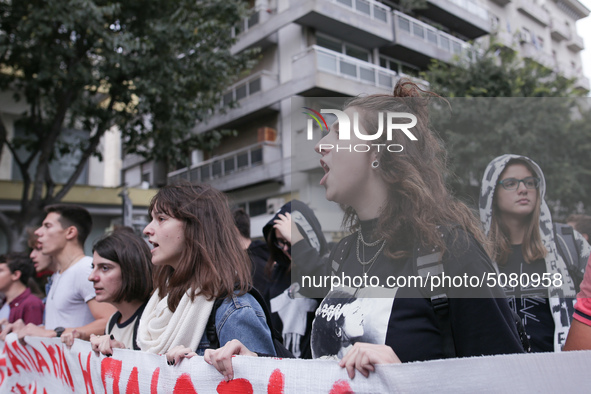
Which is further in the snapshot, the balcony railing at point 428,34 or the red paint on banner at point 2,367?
the balcony railing at point 428,34

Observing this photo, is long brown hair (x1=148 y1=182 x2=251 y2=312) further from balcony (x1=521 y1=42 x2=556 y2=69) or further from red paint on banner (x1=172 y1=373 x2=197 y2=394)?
balcony (x1=521 y1=42 x2=556 y2=69)

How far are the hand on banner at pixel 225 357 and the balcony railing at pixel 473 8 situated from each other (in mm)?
20497

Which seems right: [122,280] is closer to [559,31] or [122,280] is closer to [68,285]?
[68,285]

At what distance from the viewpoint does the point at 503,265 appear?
6.37 ft

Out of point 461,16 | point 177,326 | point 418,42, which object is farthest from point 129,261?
point 461,16

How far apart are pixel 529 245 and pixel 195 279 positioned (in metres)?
1.28

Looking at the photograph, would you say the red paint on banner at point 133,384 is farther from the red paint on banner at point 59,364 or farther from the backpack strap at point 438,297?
the backpack strap at point 438,297

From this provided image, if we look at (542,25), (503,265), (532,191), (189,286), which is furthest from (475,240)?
(542,25)

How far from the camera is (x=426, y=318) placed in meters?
1.33

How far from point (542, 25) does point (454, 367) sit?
27232mm

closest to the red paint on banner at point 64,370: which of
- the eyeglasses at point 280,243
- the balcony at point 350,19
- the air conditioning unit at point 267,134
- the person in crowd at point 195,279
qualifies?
the person in crowd at point 195,279

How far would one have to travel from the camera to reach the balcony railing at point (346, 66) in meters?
14.1

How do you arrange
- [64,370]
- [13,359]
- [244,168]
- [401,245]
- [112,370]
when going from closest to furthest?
1. [401,245]
2. [112,370]
3. [64,370]
4. [13,359]
5. [244,168]

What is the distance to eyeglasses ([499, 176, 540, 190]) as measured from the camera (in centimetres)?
198
